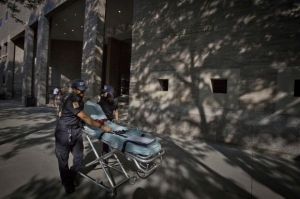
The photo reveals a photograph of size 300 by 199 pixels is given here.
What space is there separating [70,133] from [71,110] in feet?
1.18

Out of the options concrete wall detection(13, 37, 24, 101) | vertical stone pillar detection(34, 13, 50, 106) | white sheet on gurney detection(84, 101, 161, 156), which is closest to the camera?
white sheet on gurney detection(84, 101, 161, 156)

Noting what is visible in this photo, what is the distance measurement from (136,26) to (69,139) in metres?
6.04

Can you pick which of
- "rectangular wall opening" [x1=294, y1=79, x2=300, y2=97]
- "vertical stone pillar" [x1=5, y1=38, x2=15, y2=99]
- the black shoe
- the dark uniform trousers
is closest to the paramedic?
the dark uniform trousers

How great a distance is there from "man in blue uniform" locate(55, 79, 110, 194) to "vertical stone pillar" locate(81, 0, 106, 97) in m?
5.84

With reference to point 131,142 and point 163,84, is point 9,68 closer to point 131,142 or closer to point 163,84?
point 163,84

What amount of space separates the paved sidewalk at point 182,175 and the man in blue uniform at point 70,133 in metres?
0.28

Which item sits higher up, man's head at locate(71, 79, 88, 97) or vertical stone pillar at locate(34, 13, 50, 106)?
vertical stone pillar at locate(34, 13, 50, 106)

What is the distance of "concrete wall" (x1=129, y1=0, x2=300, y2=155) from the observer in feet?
15.3

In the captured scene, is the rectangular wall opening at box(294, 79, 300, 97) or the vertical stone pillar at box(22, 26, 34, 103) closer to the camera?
the rectangular wall opening at box(294, 79, 300, 97)

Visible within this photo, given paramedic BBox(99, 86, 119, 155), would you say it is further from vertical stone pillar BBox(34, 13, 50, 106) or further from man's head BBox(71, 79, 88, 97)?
vertical stone pillar BBox(34, 13, 50, 106)

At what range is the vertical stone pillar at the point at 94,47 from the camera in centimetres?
848

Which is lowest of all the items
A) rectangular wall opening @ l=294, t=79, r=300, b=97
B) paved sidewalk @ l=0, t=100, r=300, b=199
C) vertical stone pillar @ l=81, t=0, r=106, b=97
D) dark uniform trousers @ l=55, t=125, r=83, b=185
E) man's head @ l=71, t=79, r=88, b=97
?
paved sidewalk @ l=0, t=100, r=300, b=199

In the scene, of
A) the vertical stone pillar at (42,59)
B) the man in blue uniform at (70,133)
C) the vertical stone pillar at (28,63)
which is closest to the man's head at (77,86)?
the man in blue uniform at (70,133)

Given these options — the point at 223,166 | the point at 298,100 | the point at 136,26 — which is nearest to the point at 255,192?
the point at 223,166
